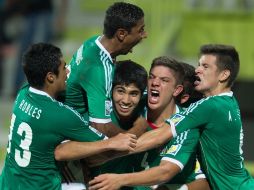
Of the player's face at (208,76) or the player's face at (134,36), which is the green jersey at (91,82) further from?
the player's face at (208,76)

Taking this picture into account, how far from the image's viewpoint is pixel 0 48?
53.8 ft

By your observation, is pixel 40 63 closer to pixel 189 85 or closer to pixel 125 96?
pixel 125 96

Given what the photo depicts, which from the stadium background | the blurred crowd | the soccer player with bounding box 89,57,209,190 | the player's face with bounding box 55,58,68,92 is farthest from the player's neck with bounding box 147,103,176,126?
the blurred crowd

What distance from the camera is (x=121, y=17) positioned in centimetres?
702

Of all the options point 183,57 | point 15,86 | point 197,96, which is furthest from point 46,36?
point 197,96

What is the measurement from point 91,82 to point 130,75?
1.13 ft

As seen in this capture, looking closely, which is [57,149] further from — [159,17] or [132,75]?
[159,17]

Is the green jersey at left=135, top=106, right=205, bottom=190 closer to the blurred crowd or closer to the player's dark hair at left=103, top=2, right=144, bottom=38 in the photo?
the player's dark hair at left=103, top=2, right=144, bottom=38

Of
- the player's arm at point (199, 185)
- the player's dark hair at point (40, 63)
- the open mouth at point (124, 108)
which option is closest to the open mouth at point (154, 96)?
the open mouth at point (124, 108)

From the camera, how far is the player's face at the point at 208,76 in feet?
23.3

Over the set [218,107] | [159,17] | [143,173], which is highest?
[159,17]

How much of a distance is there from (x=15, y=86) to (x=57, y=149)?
8.68m

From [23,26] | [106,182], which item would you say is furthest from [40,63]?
[23,26]

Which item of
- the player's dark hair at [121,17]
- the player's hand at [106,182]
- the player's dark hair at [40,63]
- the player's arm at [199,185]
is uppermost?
the player's dark hair at [121,17]
